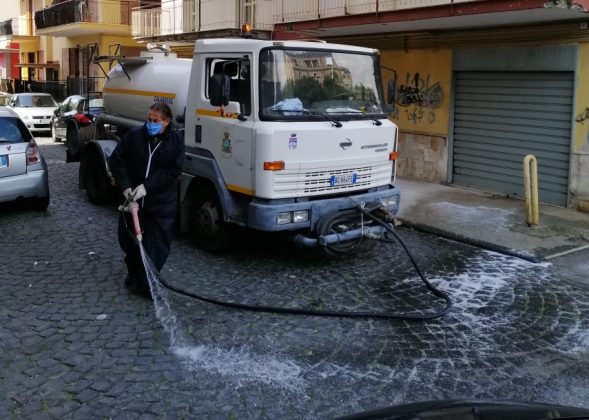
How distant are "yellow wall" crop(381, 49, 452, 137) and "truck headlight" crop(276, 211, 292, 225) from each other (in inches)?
230

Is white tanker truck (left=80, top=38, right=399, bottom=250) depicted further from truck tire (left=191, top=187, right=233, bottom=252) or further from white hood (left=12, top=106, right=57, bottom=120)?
white hood (left=12, top=106, right=57, bottom=120)

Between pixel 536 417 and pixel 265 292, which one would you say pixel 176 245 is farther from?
pixel 536 417

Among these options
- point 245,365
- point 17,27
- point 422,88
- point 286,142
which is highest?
point 17,27

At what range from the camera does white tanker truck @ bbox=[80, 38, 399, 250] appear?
20.4 ft

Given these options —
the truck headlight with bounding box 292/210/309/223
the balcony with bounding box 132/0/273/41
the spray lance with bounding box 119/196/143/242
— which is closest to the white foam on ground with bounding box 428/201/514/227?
the truck headlight with bounding box 292/210/309/223

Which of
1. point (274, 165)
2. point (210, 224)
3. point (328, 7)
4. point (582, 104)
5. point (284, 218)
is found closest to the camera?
point (274, 165)

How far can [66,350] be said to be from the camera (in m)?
4.67

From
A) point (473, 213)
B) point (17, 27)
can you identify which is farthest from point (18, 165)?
point (17, 27)

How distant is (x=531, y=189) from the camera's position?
8688mm

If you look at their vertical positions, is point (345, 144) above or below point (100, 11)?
below

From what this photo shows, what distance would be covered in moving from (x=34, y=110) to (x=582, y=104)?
1686cm

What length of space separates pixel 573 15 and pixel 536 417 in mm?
7855

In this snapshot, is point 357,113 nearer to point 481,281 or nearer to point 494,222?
point 481,281

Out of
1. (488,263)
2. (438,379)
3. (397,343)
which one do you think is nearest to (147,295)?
(397,343)
